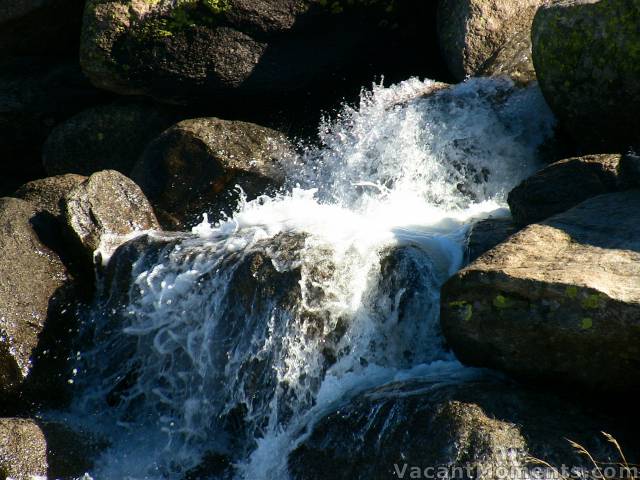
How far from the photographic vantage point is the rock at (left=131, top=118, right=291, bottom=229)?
9344 millimetres

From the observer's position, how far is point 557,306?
4941 millimetres

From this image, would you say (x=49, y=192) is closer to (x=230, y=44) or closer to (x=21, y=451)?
(x=230, y=44)

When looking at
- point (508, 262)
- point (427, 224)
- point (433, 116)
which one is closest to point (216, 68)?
point (433, 116)

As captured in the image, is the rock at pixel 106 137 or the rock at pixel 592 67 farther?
the rock at pixel 106 137

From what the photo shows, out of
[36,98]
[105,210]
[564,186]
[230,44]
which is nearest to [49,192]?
[105,210]

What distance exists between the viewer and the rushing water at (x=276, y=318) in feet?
20.2

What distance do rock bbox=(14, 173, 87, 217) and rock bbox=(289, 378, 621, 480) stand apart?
13.4ft

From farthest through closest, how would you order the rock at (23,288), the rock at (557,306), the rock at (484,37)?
the rock at (484,37) → the rock at (23,288) → the rock at (557,306)

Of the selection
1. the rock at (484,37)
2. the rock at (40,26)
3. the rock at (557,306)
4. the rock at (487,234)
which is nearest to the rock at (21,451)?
the rock at (557,306)

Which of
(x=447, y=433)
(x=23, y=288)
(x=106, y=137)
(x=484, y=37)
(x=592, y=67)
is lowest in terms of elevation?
(x=447, y=433)

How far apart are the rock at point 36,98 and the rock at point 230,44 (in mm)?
1091

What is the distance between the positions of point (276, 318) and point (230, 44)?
15.3ft

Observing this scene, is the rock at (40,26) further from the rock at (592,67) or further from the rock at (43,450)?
the rock at (43,450)

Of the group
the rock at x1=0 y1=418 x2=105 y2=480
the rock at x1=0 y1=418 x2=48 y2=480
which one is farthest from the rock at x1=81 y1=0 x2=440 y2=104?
the rock at x1=0 y1=418 x2=48 y2=480
